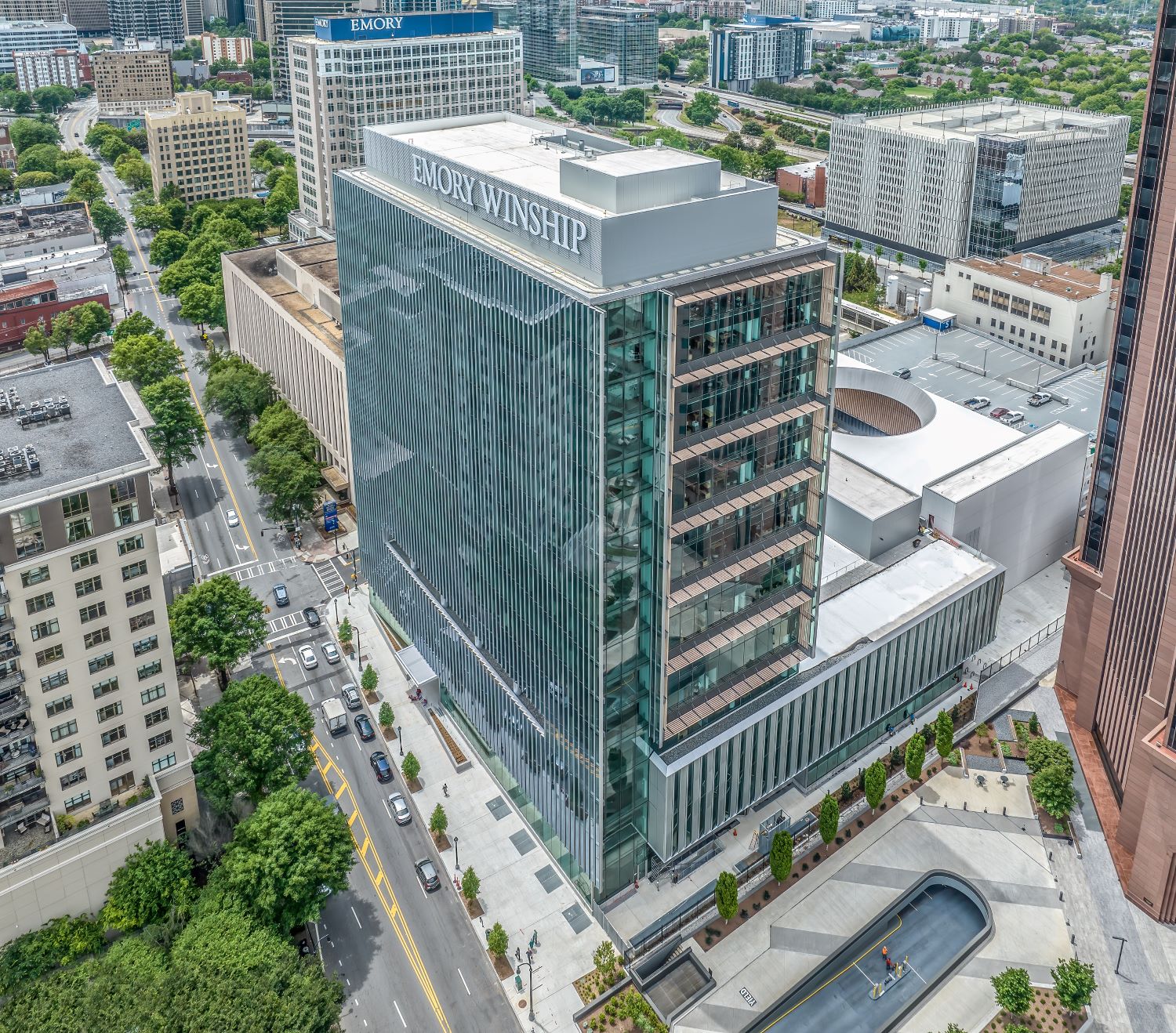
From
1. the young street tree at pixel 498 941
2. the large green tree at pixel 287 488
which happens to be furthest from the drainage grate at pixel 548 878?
the large green tree at pixel 287 488

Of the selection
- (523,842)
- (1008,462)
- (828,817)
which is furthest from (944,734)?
(1008,462)

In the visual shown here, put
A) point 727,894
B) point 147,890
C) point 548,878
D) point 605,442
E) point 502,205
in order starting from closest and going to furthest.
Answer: point 605,442 < point 502,205 < point 727,894 < point 147,890 < point 548,878

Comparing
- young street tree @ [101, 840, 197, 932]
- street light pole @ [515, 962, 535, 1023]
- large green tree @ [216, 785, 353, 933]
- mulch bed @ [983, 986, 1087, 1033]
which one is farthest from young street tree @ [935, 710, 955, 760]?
young street tree @ [101, 840, 197, 932]

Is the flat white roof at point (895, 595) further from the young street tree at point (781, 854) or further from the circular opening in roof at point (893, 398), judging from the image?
the circular opening in roof at point (893, 398)

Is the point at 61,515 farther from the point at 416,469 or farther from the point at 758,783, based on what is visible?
the point at 758,783

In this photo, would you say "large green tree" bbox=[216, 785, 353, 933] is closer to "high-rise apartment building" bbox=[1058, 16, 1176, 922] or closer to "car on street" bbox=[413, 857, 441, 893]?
"car on street" bbox=[413, 857, 441, 893]

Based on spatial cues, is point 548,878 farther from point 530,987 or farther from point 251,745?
point 251,745

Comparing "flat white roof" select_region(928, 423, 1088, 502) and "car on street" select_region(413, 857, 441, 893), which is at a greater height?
"flat white roof" select_region(928, 423, 1088, 502)
